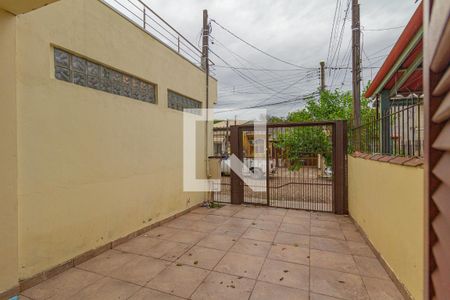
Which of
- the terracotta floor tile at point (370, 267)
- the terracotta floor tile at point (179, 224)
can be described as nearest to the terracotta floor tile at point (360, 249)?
the terracotta floor tile at point (370, 267)

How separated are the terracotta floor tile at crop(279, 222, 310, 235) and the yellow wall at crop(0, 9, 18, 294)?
4175mm

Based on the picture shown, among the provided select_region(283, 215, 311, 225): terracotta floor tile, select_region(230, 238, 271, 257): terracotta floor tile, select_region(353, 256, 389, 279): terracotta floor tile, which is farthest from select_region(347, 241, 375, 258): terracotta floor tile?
→ select_region(230, 238, 271, 257): terracotta floor tile

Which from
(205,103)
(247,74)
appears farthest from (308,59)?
(205,103)

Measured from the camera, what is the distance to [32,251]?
278 cm

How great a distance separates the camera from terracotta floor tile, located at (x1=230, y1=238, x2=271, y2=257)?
146 inches

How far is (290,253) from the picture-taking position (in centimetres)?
367

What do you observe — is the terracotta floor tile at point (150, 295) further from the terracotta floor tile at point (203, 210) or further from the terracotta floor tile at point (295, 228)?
the terracotta floor tile at point (203, 210)

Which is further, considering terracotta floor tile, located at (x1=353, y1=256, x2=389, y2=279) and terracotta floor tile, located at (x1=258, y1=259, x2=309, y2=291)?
terracotta floor tile, located at (x1=353, y1=256, x2=389, y2=279)

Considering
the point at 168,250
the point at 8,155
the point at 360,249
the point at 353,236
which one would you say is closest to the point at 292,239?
the point at 360,249

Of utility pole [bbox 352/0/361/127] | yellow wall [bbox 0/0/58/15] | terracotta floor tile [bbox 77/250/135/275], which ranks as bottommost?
terracotta floor tile [bbox 77/250/135/275]

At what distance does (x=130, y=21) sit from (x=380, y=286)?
18.1 feet

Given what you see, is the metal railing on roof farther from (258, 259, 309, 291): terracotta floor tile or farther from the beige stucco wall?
(258, 259, 309, 291): terracotta floor tile

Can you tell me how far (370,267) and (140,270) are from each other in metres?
3.14

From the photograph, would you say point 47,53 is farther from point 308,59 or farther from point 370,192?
point 308,59
